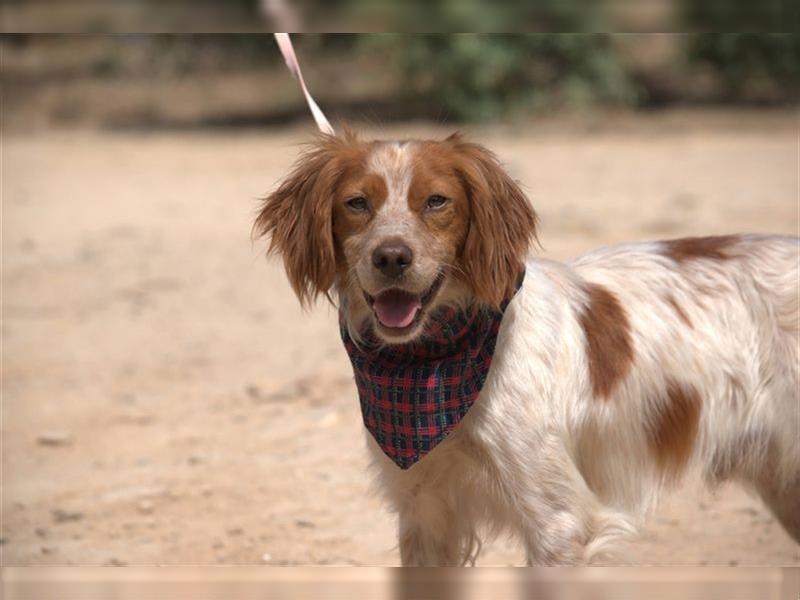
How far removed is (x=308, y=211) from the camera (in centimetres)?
298

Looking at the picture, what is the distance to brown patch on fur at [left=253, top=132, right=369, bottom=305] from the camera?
2.95 metres

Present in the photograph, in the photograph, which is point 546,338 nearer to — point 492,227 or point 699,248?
point 492,227

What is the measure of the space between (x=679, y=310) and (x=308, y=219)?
1136mm

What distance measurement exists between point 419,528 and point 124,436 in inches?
96.6

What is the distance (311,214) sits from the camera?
2973 mm

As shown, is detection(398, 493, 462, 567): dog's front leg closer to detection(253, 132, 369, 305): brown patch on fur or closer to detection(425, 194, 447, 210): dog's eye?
detection(253, 132, 369, 305): brown patch on fur

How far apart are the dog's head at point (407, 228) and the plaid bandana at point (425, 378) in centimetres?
8

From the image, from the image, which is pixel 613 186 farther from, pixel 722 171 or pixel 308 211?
pixel 308 211

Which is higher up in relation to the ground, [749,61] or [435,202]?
[749,61]

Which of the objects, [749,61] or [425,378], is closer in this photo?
[425,378]

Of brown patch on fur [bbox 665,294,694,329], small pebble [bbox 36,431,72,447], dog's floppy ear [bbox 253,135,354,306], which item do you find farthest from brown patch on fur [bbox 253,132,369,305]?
small pebble [bbox 36,431,72,447]

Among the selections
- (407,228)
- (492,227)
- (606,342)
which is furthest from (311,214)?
(606,342)

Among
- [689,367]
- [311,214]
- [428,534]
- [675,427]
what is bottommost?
[428,534]

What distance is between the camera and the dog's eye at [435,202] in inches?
113
